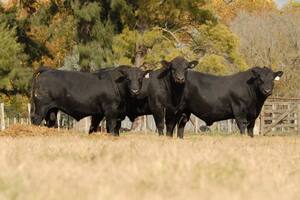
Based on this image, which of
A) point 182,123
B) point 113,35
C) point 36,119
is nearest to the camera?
point 36,119

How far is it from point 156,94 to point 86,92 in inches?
73.5

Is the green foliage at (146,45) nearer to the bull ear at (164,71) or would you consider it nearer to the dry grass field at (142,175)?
the bull ear at (164,71)

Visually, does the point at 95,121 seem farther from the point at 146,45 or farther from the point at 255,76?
the point at 146,45

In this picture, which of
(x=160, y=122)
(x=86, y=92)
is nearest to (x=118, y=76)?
(x=86, y=92)

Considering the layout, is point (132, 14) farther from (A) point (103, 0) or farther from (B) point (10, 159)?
(B) point (10, 159)

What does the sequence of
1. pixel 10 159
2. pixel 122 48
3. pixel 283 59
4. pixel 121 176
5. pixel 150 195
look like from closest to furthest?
pixel 150 195 < pixel 121 176 < pixel 10 159 < pixel 122 48 < pixel 283 59

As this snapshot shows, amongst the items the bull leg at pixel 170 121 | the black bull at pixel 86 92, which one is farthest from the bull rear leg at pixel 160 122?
the black bull at pixel 86 92

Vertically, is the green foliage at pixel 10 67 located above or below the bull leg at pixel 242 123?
above

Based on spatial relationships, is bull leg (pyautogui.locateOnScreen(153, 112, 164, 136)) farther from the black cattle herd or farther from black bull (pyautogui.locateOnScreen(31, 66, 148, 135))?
black bull (pyautogui.locateOnScreen(31, 66, 148, 135))

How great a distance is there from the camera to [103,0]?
31766mm

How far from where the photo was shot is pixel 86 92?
1755cm

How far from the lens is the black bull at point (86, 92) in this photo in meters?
17.4

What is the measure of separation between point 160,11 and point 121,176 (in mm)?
27036

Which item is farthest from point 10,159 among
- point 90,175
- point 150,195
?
point 150,195
